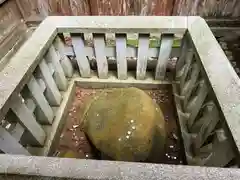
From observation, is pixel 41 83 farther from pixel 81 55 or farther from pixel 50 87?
pixel 81 55

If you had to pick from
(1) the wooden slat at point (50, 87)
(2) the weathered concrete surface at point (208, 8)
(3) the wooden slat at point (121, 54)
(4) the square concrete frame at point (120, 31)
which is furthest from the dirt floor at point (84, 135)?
(2) the weathered concrete surface at point (208, 8)

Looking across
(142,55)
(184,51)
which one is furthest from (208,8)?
(142,55)

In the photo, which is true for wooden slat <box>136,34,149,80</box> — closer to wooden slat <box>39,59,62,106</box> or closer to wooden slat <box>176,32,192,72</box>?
wooden slat <box>176,32,192,72</box>

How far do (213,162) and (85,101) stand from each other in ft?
3.55

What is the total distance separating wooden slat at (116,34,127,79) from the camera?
146 cm

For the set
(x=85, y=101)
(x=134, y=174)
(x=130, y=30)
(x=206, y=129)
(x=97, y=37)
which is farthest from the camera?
(x=85, y=101)

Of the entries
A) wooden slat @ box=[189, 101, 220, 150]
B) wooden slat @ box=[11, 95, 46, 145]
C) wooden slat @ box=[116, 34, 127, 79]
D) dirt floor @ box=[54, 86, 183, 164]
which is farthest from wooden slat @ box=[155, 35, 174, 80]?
wooden slat @ box=[11, 95, 46, 145]

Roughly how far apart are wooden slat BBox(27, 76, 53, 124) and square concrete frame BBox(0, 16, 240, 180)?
130 millimetres

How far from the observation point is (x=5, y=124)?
1090 mm

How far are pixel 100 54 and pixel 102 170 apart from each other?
41.4 inches

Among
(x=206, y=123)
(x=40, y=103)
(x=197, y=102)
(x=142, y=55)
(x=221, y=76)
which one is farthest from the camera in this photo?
(x=142, y=55)

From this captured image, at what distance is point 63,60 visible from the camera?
1.61m

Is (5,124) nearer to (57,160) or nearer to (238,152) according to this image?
(57,160)

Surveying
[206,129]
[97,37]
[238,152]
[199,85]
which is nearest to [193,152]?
[206,129]
